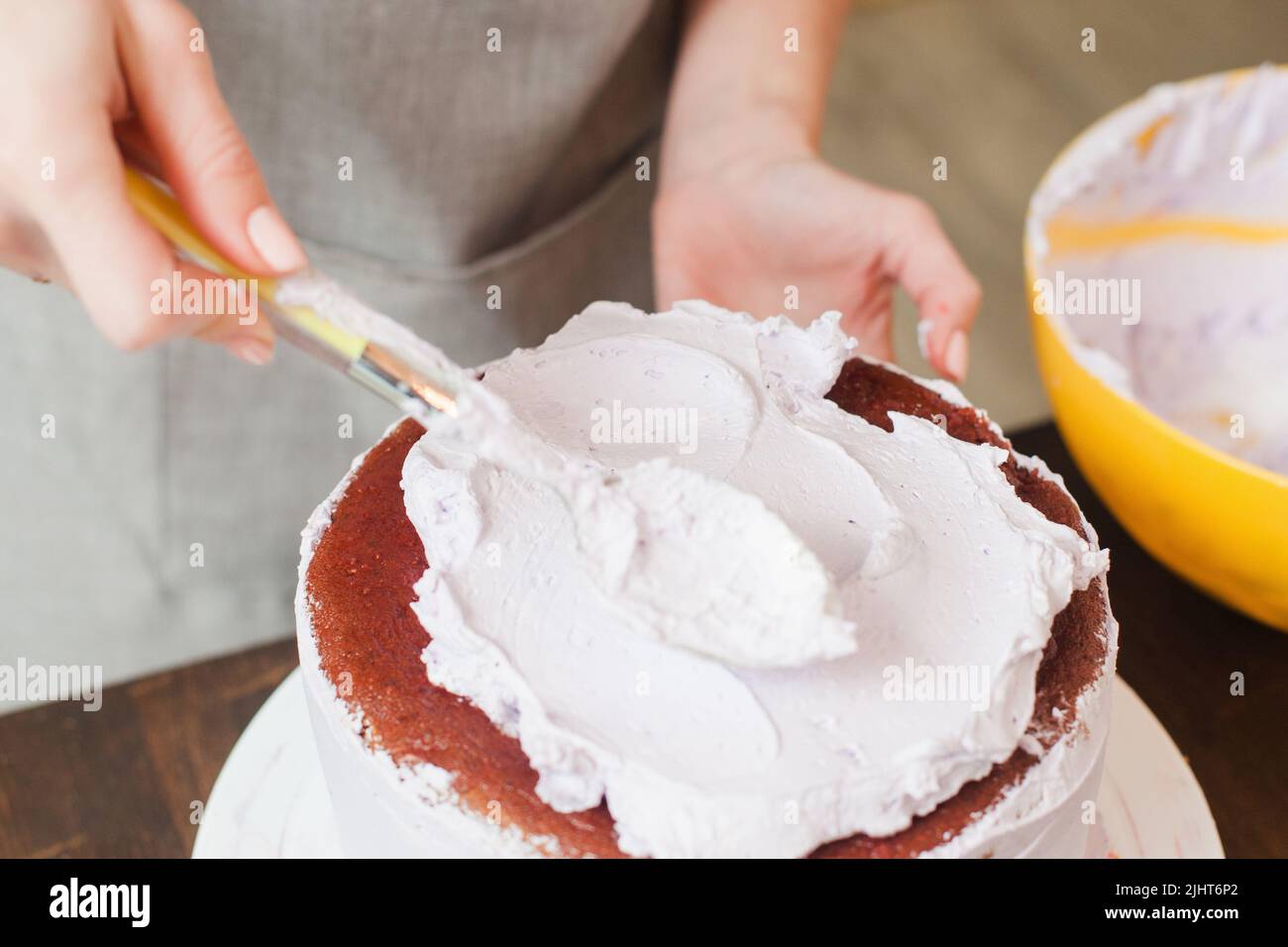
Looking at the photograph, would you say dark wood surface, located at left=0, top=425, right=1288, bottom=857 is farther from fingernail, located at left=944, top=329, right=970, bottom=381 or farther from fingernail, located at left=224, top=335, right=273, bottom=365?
fingernail, located at left=224, top=335, right=273, bottom=365

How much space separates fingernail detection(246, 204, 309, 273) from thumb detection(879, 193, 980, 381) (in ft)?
1.73

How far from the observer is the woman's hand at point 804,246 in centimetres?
105

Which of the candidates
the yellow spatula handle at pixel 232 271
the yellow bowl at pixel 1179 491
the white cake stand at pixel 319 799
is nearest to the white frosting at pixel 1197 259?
the yellow bowl at pixel 1179 491

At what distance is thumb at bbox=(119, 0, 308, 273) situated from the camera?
0.71 m

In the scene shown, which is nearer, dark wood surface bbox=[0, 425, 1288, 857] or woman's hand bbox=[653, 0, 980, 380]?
dark wood surface bbox=[0, 425, 1288, 857]

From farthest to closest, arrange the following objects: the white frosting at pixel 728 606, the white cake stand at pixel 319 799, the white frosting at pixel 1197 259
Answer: the white frosting at pixel 1197 259 < the white cake stand at pixel 319 799 < the white frosting at pixel 728 606

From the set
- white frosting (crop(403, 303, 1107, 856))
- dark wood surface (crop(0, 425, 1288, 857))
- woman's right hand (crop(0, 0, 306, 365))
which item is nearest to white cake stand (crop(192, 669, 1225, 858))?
dark wood surface (crop(0, 425, 1288, 857))

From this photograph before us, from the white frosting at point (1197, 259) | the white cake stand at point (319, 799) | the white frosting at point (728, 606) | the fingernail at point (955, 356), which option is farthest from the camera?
the white frosting at point (1197, 259)

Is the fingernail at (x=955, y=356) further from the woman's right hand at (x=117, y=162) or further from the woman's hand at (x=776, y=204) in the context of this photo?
the woman's right hand at (x=117, y=162)

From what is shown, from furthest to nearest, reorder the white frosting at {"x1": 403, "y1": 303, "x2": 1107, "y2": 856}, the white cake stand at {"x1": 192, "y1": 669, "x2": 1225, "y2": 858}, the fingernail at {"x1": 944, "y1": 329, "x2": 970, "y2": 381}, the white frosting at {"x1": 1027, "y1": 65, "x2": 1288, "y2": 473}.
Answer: the white frosting at {"x1": 1027, "y1": 65, "x2": 1288, "y2": 473}
the fingernail at {"x1": 944, "y1": 329, "x2": 970, "y2": 381}
the white cake stand at {"x1": 192, "y1": 669, "x2": 1225, "y2": 858}
the white frosting at {"x1": 403, "y1": 303, "x2": 1107, "y2": 856}

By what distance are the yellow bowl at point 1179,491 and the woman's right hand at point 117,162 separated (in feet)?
2.10
